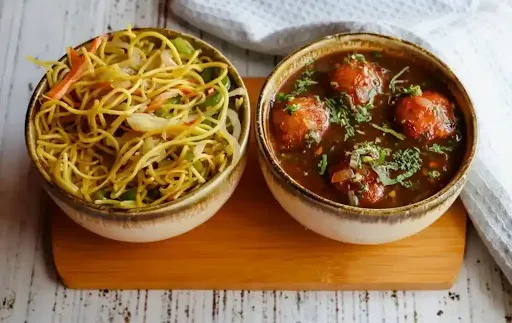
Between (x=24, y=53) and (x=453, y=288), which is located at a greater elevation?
(x=24, y=53)

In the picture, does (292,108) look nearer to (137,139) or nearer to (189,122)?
(189,122)

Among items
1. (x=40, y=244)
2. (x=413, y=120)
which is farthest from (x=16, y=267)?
(x=413, y=120)

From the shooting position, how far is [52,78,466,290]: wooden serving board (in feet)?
5.38

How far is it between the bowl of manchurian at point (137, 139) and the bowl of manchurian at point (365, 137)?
0.10m

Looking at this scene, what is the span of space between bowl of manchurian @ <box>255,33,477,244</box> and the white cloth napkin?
150 mm

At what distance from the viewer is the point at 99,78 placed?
5.27ft

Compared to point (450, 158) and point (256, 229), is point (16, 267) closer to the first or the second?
point (256, 229)

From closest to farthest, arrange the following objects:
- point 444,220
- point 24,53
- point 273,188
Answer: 1. point 273,188
2. point 444,220
3. point 24,53

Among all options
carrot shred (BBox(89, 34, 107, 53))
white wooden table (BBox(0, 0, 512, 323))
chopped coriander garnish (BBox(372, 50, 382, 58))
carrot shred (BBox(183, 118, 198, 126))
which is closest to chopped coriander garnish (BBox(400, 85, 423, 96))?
chopped coriander garnish (BBox(372, 50, 382, 58))

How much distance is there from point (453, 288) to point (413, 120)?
39 centimetres

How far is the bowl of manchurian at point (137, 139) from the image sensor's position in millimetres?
1515

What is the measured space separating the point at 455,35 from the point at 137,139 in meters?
0.88

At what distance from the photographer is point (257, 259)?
5.43 feet

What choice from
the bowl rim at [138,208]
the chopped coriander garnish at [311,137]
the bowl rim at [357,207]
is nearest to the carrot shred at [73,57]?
the bowl rim at [138,208]
